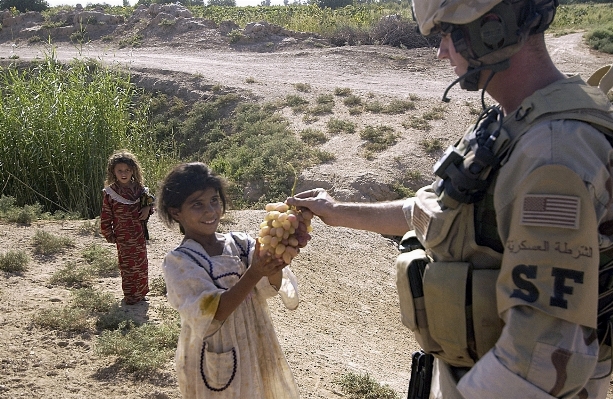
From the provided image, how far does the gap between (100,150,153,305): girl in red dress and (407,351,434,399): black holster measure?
3450 mm

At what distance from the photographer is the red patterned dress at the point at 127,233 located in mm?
5352

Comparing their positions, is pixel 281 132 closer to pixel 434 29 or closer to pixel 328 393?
pixel 328 393

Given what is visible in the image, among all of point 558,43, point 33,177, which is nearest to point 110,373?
point 33,177

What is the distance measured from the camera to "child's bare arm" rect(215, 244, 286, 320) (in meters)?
2.57

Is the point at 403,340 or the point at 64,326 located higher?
the point at 64,326

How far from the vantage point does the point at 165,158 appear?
1107 cm

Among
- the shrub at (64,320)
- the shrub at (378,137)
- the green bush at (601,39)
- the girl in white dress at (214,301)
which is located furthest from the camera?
the green bush at (601,39)

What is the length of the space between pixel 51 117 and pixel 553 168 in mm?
8336

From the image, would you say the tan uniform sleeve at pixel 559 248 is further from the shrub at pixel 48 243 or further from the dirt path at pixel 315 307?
the shrub at pixel 48 243

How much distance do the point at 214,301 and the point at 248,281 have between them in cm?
17

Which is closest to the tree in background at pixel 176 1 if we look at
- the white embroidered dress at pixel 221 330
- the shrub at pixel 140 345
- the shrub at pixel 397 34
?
the shrub at pixel 397 34

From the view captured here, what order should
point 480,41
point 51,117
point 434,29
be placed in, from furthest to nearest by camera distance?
1. point 51,117
2. point 434,29
3. point 480,41

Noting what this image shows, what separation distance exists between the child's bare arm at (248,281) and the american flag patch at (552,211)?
1.21 metres

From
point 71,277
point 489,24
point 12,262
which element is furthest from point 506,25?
point 12,262
